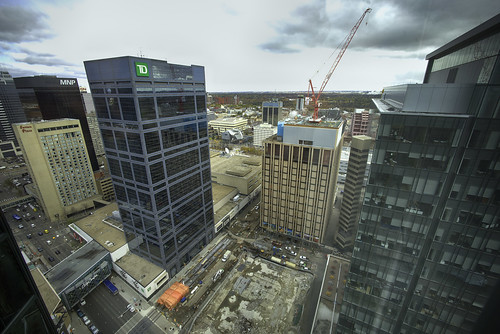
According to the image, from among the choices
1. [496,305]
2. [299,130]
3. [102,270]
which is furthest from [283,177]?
[496,305]

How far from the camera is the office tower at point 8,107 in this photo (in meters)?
141

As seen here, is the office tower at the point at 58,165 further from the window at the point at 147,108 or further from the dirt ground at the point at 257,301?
the dirt ground at the point at 257,301

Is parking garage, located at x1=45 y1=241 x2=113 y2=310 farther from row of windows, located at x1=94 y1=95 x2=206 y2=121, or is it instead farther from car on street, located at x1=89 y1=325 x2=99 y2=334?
row of windows, located at x1=94 y1=95 x2=206 y2=121

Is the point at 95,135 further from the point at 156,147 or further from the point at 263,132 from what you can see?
the point at 156,147

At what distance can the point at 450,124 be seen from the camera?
65.5ft

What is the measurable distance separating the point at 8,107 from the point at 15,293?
691 ft

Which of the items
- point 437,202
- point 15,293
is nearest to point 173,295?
point 437,202

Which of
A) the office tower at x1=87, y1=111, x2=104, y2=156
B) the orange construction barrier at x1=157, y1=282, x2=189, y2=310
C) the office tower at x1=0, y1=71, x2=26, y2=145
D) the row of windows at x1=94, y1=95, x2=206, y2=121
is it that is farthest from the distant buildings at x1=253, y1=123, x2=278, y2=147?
the office tower at x1=0, y1=71, x2=26, y2=145

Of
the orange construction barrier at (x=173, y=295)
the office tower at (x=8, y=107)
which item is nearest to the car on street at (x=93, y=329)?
the orange construction barrier at (x=173, y=295)

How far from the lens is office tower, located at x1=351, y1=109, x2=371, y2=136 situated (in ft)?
520

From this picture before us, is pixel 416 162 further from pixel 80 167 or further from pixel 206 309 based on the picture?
Answer: pixel 80 167

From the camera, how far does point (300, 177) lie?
66.4 m

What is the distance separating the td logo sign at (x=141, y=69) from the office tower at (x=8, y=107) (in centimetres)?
16242

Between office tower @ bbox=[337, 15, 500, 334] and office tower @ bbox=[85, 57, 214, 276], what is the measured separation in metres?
41.1
